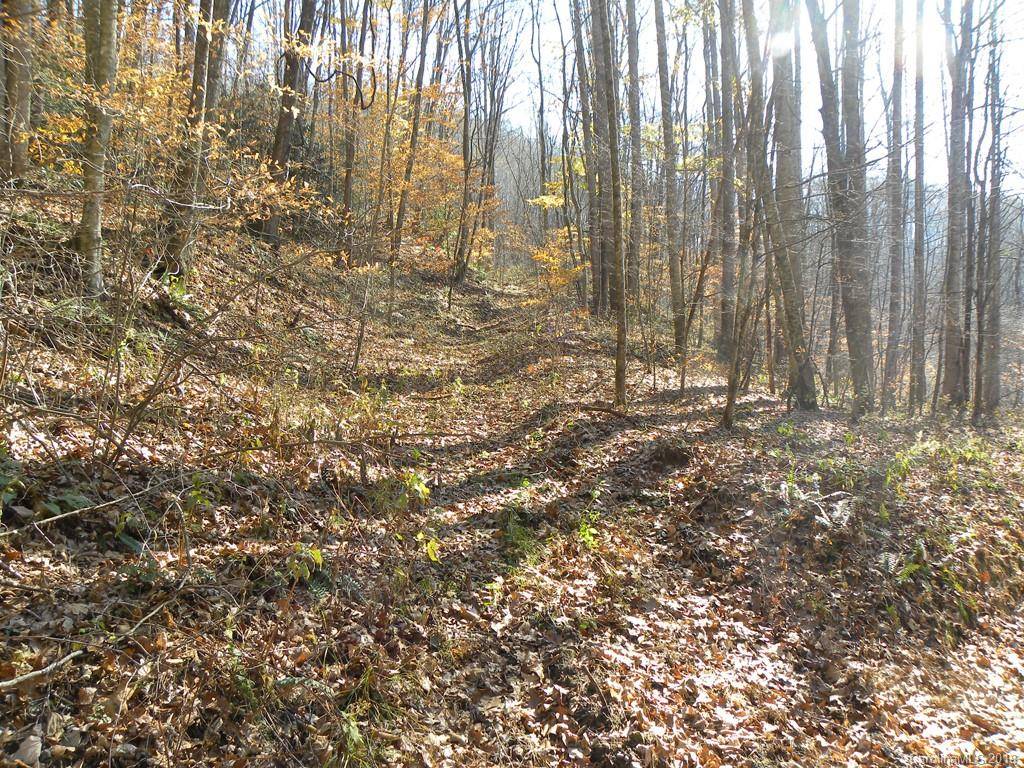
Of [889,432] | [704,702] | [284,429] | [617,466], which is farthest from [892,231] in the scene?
[284,429]

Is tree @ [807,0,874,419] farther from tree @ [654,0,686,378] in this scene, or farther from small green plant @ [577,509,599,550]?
small green plant @ [577,509,599,550]

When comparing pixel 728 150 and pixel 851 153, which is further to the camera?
pixel 728 150

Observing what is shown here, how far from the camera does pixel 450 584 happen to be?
445 centimetres

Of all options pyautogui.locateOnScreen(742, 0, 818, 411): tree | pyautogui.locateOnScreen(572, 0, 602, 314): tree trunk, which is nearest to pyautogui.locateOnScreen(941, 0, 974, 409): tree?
pyautogui.locateOnScreen(742, 0, 818, 411): tree

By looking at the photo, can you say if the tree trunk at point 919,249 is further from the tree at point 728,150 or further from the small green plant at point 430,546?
the small green plant at point 430,546

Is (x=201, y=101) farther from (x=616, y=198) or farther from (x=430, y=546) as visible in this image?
(x=430, y=546)

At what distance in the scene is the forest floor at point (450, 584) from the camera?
9.66ft

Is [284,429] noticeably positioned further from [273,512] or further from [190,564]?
[190,564]

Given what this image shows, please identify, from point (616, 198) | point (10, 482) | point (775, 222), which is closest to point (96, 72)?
point (10, 482)

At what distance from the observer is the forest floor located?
9.66 ft

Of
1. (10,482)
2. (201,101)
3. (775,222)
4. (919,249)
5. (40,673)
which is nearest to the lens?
(40,673)

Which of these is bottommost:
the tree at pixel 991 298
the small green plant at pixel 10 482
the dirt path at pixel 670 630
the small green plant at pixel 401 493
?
the dirt path at pixel 670 630

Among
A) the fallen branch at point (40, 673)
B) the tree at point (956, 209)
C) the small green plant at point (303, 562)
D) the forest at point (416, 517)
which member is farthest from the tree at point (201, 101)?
→ the tree at point (956, 209)

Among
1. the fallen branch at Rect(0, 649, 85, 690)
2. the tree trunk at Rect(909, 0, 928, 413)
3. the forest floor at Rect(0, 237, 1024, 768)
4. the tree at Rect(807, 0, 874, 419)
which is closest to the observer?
the fallen branch at Rect(0, 649, 85, 690)
